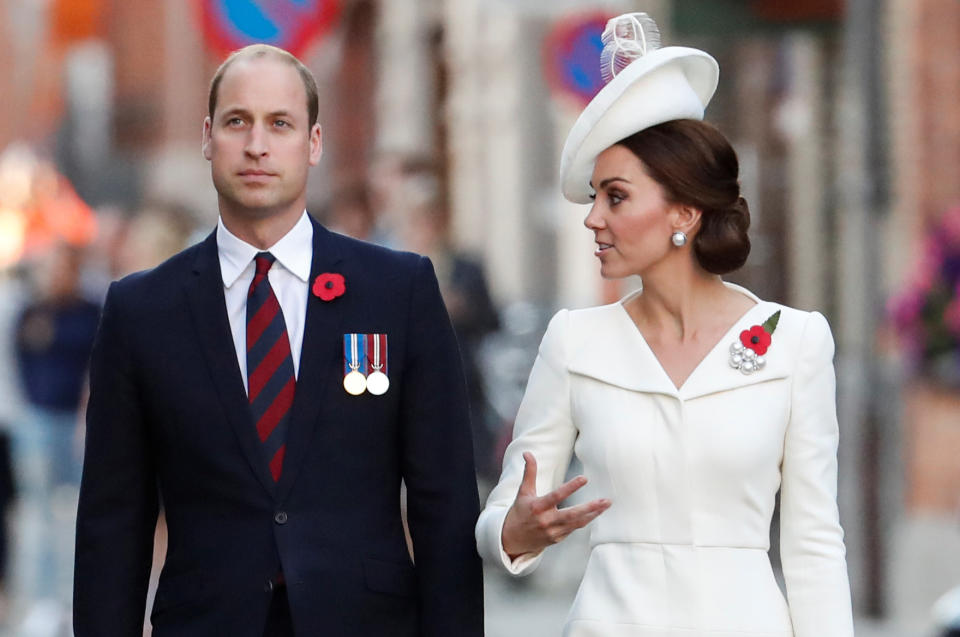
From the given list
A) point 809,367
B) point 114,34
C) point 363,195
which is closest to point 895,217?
point 363,195

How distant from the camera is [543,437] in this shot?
15.4ft

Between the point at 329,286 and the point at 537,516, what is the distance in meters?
0.78

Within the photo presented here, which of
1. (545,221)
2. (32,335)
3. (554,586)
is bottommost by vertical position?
(554,586)

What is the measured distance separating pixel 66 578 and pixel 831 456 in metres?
9.65

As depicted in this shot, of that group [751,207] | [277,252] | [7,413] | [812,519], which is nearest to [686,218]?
[812,519]

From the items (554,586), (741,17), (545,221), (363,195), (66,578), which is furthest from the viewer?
(545,221)

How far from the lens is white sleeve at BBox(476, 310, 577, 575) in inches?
184

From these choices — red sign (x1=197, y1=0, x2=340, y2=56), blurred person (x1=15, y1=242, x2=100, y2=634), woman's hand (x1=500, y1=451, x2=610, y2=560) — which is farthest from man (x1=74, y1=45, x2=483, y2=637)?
blurred person (x1=15, y1=242, x2=100, y2=634)

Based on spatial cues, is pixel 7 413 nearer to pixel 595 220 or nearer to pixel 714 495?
pixel 595 220

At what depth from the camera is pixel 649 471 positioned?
4.53m

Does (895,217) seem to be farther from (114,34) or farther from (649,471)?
(114,34)

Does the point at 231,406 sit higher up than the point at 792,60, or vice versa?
the point at 792,60

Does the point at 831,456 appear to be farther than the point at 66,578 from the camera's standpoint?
No

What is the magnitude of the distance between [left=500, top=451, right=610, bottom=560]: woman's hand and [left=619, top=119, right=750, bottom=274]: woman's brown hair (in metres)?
0.60
